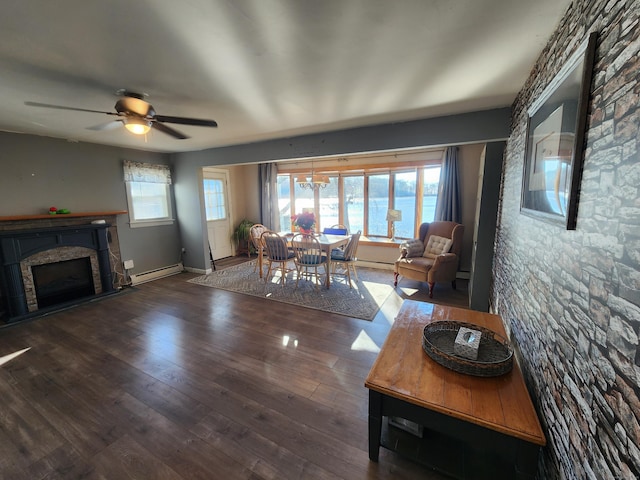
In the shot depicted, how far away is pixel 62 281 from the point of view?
3855 mm

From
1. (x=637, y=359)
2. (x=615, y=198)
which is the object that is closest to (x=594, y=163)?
(x=615, y=198)

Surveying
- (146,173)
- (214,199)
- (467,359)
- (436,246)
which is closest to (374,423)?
(467,359)

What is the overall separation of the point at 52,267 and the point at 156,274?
1.47 metres

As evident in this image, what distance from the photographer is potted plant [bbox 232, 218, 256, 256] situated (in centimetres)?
662

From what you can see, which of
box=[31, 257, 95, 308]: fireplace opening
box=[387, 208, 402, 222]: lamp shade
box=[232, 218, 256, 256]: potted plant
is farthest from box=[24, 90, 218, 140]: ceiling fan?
box=[232, 218, 256, 256]: potted plant

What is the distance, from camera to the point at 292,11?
1277mm

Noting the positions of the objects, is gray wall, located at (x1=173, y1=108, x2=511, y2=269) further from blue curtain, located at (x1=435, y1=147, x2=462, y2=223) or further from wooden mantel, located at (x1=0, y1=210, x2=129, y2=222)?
blue curtain, located at (x1=435, y1=147, x2=462, y2=223)

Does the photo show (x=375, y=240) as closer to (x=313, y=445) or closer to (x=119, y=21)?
(x=313, y=445)

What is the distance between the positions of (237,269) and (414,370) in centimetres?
460

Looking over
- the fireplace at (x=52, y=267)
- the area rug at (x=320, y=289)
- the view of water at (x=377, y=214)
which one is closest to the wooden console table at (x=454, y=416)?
the area rug at (x=320, y=289)

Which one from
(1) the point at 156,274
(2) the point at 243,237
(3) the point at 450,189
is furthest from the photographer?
(2) the point at 243,237

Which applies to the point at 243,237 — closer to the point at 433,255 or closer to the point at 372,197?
the point at 372,197

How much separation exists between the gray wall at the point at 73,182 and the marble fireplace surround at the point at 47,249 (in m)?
0.18

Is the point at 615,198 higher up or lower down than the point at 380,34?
lower down
